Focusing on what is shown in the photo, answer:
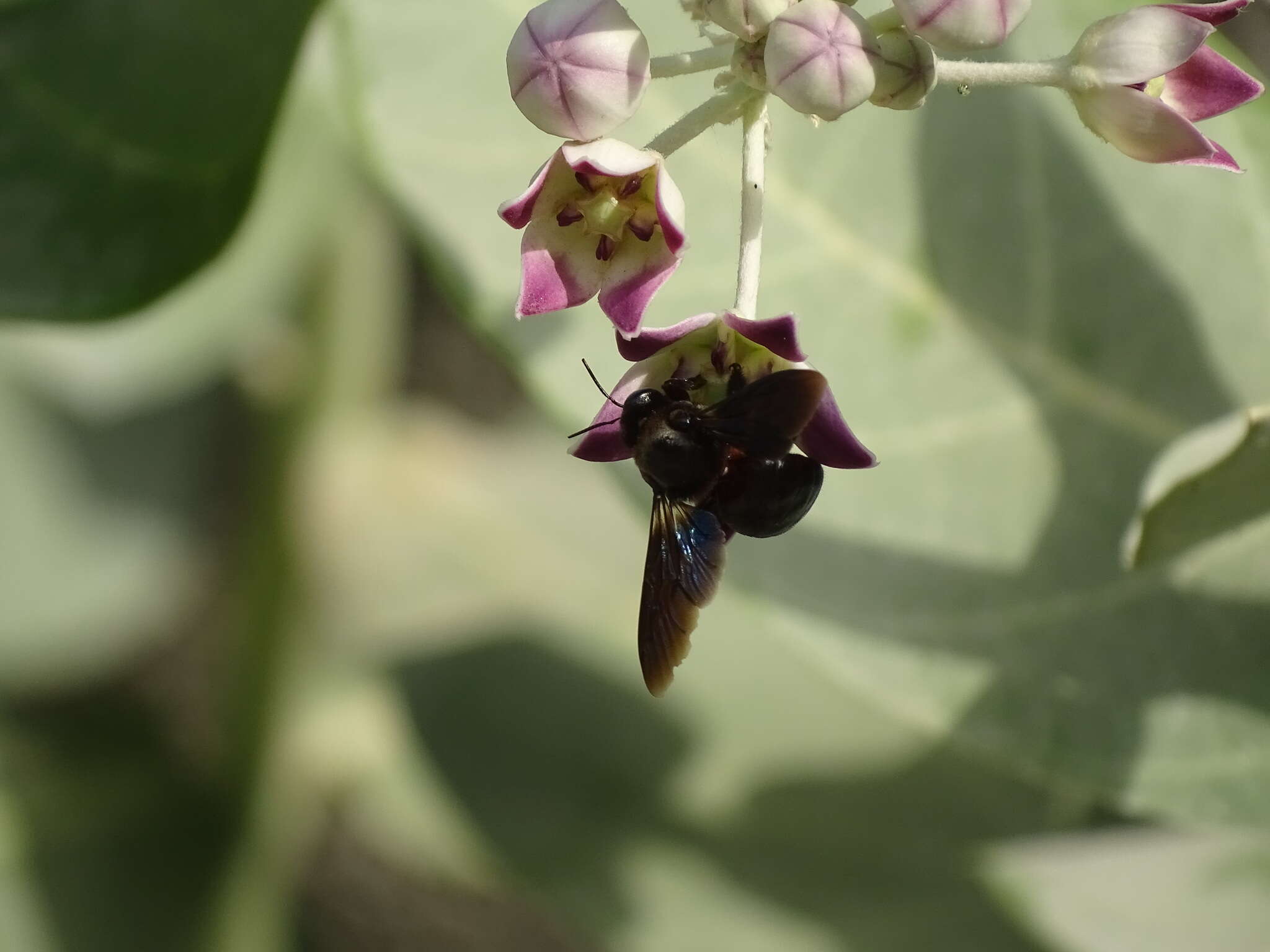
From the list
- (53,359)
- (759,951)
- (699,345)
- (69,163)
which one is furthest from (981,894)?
(53,359)

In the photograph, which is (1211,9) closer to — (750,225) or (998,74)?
(998,74)

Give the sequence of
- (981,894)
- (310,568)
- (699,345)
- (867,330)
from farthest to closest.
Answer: (310,568), (981,894), (867,330), (699,345)

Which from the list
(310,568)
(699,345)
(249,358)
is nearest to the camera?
(699,345)

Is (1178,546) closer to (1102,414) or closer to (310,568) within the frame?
(1102,414)

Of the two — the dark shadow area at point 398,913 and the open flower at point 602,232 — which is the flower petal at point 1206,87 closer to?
the open flower at point 602,232

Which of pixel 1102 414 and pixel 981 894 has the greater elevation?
pixel 1102 414
